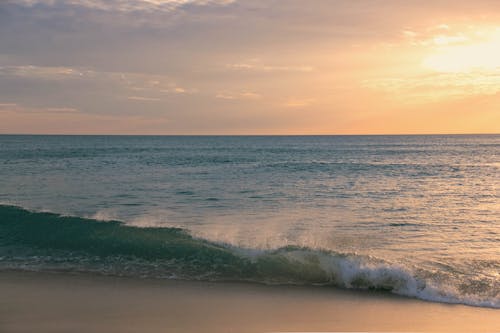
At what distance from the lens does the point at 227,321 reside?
23.8ft

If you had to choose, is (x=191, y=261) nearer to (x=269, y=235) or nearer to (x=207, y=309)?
(x=269, y=235)

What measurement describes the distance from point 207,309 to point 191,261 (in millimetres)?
3456

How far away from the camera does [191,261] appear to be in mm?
11234

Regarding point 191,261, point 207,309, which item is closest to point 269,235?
point 191,261

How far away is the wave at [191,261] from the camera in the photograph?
936 cm

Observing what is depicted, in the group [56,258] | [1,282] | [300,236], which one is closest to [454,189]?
[300,236]

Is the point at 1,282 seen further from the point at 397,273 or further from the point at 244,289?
the point at 397,273

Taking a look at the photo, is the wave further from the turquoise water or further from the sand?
the sand

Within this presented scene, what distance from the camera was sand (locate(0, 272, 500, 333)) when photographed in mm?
7043

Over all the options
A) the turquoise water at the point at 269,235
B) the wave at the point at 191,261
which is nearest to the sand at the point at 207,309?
the wave at the point at 191,261

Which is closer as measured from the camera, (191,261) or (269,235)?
(191,261)

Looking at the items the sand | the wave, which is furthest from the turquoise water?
the sand

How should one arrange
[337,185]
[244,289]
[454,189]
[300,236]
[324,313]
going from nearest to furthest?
[324,313] → [244,289] → [300,236] → [454,189] → [337,185]

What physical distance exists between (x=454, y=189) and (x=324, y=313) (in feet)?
67.9
